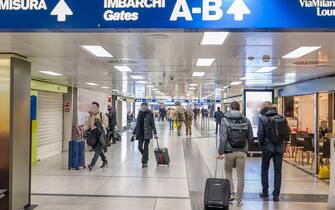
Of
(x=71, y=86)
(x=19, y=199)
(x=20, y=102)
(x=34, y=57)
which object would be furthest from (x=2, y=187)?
(x=71, y=86)

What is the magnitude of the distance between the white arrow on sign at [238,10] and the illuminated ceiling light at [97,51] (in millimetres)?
3002

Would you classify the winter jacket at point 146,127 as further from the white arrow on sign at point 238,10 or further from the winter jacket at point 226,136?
the white arrow on sign at point 238,10

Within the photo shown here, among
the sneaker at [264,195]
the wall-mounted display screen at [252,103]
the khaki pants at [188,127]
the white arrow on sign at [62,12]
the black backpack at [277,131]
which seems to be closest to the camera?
the white arrow on sign at [62,12]

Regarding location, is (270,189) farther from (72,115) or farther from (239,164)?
(72,115)

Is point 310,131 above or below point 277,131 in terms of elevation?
below

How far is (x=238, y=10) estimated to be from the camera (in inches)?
113

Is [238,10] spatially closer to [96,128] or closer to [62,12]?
[62,12]

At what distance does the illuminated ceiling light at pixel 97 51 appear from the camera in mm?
5572

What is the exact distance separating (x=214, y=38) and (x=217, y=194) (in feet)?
7.75

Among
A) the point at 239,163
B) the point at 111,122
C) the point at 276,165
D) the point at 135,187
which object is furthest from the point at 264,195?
the point at 111,122

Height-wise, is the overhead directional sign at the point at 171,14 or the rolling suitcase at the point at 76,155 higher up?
the overhead directional sign at the point at 171,14

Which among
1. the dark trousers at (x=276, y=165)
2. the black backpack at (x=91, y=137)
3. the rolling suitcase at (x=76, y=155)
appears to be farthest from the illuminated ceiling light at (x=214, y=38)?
the rolling suitcase at (x=76, y=155)

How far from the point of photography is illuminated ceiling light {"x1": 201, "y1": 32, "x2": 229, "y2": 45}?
15.0ft

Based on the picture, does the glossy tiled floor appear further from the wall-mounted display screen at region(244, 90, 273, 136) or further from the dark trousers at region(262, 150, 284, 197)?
the wall-mounted display screen at region(244, 90, 273, 136)
